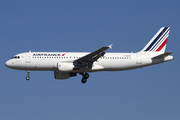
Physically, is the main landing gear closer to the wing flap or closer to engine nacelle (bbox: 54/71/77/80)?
engine nacelle (bbox: 54/71/77/80)

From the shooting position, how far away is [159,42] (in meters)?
49.3

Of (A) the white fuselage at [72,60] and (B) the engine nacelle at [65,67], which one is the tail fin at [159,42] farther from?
(B) the engine nacelle at [65,67]

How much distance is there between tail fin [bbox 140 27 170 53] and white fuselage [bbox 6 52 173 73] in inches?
70.2

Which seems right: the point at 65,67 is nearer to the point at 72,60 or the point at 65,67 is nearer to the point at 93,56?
the point at 72,60

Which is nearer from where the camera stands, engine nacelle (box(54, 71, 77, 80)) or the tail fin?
engine nacelle (box(54, 71, 77, 80))

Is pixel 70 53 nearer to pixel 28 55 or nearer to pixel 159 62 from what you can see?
pixel 28 55

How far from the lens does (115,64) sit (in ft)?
151

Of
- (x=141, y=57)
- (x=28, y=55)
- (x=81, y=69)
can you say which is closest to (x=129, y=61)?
(x=141, y=57)

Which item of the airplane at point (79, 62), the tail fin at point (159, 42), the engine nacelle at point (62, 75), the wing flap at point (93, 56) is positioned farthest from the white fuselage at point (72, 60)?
the engine nacelle at point (62, 75)

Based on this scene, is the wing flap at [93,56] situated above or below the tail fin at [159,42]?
below

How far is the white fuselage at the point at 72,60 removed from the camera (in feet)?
148

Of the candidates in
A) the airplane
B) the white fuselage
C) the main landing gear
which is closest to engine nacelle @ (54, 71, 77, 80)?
the airplane

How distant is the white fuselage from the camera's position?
45031 mm

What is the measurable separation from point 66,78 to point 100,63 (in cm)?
557
